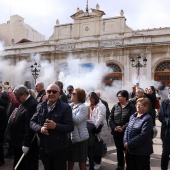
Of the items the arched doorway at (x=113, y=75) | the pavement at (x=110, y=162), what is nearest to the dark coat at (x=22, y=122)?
the pavement at (x=110, y=162)

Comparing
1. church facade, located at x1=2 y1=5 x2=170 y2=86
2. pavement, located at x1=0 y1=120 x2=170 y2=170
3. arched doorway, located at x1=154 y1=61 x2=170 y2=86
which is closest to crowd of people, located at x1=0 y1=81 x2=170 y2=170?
pavement, located at x1=0 y1=120 x2=170 y2=170

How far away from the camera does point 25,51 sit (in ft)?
105

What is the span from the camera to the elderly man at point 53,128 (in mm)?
3445

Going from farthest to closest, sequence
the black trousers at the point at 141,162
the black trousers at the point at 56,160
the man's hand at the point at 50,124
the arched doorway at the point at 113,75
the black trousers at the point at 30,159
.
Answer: the arched doorway at the point at 113,75 < the black trousers at the point at 30,159 < the black trousers at the point at 141,162 < the black trousers at the point at 56,160 < the man's hand at the point at 50,124

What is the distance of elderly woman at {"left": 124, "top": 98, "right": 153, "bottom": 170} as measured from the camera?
383 cm

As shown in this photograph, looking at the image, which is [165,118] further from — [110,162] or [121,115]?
[110,162]

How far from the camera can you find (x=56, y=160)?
11.8 ft

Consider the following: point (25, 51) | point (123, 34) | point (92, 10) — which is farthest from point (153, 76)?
point (25, 51)

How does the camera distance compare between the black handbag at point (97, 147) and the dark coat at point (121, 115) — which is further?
the black handbag at point (97, 147)

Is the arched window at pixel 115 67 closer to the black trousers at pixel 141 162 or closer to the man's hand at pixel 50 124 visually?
the black trousers at pixel 141 162

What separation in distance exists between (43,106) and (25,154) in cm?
95

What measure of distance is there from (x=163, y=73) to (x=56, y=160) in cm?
2292

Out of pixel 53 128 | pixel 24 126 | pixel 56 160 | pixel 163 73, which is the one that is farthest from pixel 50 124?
Answer: pixel 163 73

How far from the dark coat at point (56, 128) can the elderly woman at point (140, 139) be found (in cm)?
109
